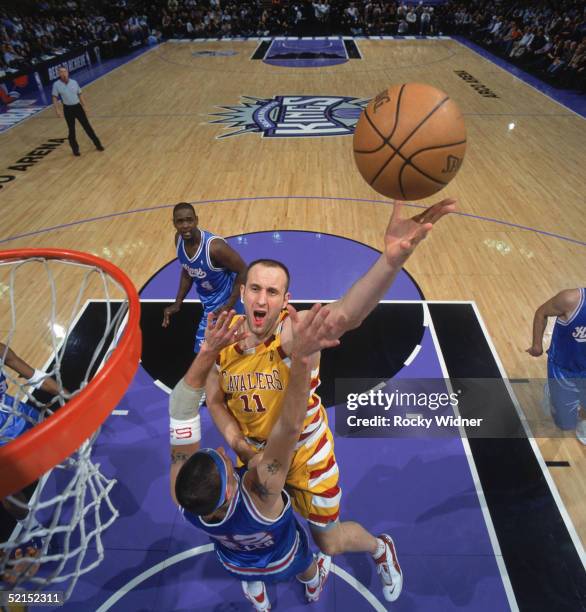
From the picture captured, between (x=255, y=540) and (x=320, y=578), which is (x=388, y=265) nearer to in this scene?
(x=255, y=540)

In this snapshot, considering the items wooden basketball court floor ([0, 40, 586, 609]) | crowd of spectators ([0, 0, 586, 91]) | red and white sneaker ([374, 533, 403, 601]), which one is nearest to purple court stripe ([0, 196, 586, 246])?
wooden basketball court floor ([0, 40, 586, 609])

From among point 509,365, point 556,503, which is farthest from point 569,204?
point 556,503

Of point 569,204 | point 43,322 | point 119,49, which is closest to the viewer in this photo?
point 43,322

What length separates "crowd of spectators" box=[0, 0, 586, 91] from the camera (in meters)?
17.0

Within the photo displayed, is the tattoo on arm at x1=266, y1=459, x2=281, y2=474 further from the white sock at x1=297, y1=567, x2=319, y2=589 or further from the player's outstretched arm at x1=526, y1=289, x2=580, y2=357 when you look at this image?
the player's outstretched arm at x1=526, y1=289, x2=580, y2=357

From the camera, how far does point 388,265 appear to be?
1.83 meters

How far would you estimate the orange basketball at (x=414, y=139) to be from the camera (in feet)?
7.52

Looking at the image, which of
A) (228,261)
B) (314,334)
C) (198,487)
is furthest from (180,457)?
(228,261)

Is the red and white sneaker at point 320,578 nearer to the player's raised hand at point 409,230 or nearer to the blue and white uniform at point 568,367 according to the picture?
the player's raised hand at point 409,230

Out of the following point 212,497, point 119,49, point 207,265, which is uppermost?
point 212,497

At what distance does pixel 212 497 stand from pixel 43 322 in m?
4.23

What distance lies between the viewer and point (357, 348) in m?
4.58

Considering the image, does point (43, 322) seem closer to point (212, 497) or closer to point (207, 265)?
point (207, 265)

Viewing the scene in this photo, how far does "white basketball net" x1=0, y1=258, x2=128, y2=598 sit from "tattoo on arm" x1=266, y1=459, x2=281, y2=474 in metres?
0.81
